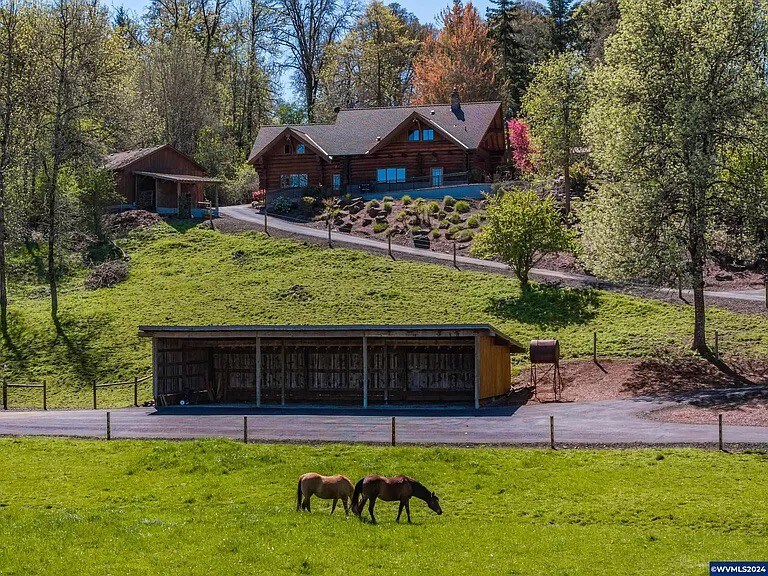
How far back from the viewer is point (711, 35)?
128ft

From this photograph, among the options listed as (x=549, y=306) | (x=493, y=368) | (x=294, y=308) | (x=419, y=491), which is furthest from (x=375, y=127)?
(x=419, y=491)

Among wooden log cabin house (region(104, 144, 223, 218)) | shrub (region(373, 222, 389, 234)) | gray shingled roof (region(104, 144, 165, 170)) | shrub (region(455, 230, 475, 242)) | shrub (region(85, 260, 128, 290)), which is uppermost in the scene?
gray shingled roof (region(104, 144, 165, 170))

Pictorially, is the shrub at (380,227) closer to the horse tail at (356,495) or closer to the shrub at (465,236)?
the shrub at (465,236)

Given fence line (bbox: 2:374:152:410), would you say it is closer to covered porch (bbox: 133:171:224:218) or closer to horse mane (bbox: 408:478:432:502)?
horse mane (bbox: 408:478:432:502)

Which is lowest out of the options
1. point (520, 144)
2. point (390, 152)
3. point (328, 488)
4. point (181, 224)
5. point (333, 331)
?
point (328, 488)

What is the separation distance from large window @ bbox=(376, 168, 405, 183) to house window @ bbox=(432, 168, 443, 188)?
2630mm

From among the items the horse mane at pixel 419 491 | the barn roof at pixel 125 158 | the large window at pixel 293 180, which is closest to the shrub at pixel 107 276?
the barn roof at pixel 125 158

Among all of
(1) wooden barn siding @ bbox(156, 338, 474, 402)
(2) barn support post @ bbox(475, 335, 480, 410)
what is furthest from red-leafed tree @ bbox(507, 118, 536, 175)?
(2) barn support post @ bbox(475, 335, 480, 410)

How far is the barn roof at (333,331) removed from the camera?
34.4 meters

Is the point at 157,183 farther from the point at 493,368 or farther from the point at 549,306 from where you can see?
the point at 493,368

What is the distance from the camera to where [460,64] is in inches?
3767

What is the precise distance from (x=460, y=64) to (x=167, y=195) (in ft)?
112

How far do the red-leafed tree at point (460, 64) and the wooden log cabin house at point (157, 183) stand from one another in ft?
93.5

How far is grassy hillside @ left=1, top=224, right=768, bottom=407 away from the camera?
146 feet
